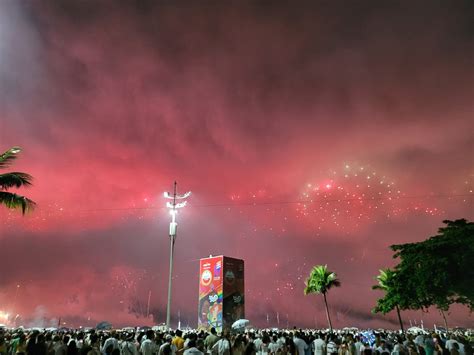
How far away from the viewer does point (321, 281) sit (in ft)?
186

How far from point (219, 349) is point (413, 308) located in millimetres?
22589

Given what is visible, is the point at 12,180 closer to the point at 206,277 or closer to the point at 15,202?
the point at 15,202

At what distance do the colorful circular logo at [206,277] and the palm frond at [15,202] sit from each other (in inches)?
1656

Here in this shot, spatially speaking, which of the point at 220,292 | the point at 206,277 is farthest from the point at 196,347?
the point at 206,277

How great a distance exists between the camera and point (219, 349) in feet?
43.5

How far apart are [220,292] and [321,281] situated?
16.5 meters

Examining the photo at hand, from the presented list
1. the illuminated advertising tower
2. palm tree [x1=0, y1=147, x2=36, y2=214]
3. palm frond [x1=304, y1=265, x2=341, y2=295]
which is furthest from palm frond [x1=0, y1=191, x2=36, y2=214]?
palm frond [x1=304, y1=265, x2=341, y2=295]

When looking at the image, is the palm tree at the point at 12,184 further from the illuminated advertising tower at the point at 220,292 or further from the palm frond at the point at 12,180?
the illuminated advertising tower at the point at 220,292

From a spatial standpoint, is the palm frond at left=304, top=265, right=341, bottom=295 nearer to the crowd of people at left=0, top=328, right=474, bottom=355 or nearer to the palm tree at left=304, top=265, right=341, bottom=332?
the palm tree at left=304, top=265, right=341, bottom=332

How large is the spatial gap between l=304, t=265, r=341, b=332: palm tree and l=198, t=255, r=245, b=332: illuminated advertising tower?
11.3 meters

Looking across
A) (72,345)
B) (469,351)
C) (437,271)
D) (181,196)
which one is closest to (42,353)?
(72,345)

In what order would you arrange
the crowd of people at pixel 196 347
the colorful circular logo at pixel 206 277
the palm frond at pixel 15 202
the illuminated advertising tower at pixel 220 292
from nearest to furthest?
1. the crowd of people at pixel 196 347
2. the palm frond at pixel 15 202
3. the illuminated advertising tower at pixel 220 292
4. the colorful circular logo at pixel 206 277

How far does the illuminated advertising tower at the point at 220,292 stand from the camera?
52.8m

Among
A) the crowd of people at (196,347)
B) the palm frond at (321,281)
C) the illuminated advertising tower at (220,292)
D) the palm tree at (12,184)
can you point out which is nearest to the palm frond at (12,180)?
the palm tree at (12,184)
